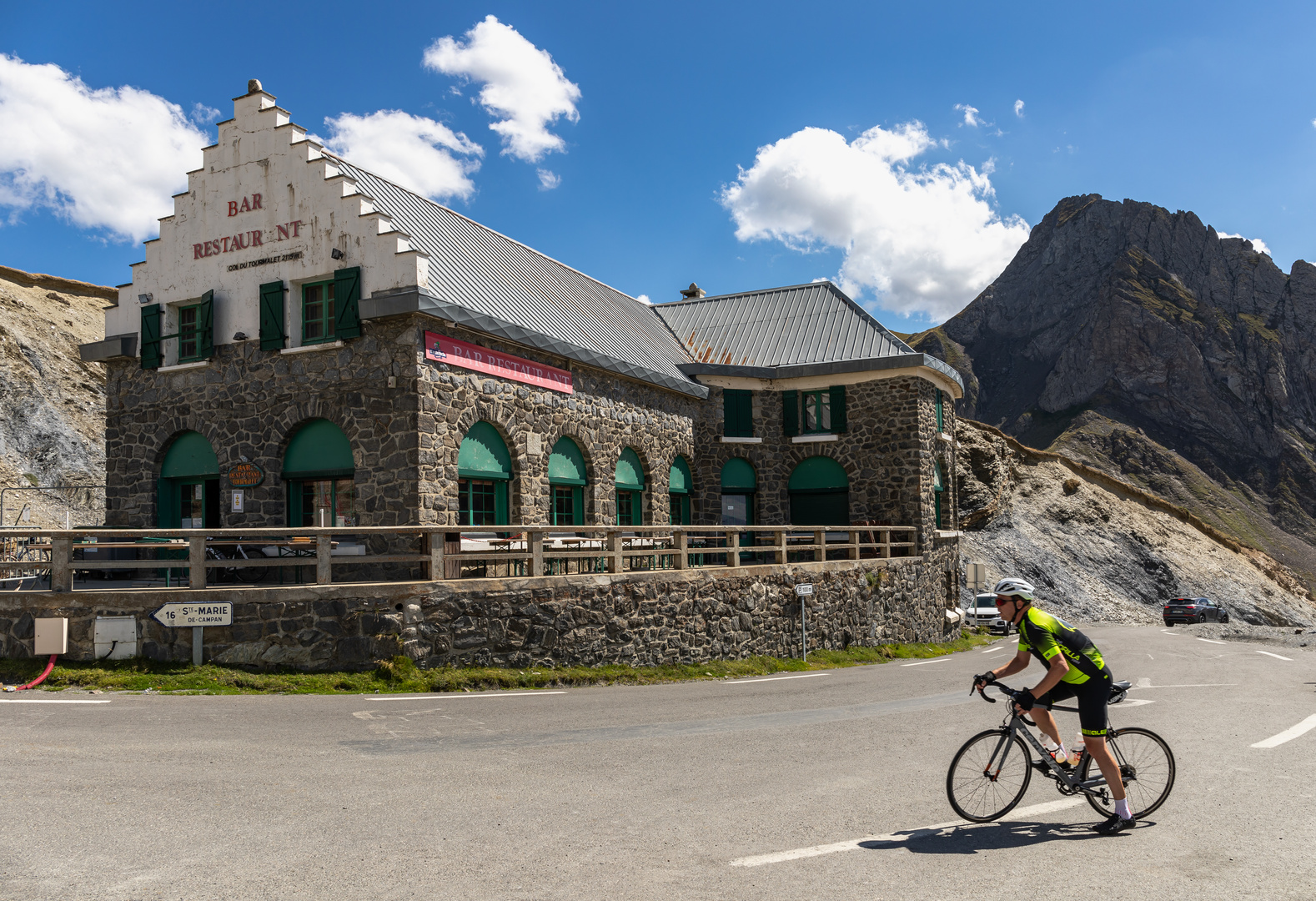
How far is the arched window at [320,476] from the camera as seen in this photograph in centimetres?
1577

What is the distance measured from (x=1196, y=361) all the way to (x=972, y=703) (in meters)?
111

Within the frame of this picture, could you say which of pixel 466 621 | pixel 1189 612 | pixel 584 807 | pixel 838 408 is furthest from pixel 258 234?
pixel 1189 612

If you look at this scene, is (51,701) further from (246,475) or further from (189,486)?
(189,486)

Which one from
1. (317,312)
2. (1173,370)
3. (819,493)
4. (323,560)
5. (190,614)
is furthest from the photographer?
(1173,370)

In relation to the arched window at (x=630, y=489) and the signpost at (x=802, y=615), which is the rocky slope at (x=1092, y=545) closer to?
the arched window at (x=630, y=489)

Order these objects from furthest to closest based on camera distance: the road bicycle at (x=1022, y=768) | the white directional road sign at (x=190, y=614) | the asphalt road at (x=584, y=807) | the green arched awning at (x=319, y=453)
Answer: the green arched awning at (x=319, y=453), the white directional road sign at (x=190, y=614), the road bicycle at (x=1022, y=768), the asphalt road at (x=584, y=807)

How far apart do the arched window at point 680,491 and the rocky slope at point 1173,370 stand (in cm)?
8086

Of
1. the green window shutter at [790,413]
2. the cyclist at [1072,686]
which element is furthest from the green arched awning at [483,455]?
the cyclist at [1072,686]

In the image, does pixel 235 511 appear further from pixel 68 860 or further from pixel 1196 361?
pixel 1196 361

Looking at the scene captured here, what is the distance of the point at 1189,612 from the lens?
124ft

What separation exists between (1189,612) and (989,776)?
3872 cm

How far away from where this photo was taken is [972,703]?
11.3 m

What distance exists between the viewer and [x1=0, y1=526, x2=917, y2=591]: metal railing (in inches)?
466

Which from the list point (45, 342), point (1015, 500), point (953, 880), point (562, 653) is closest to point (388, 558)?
point (562, 653)
